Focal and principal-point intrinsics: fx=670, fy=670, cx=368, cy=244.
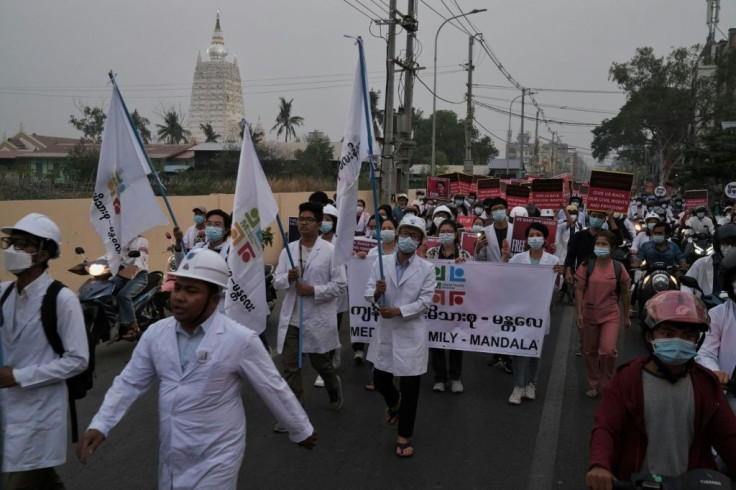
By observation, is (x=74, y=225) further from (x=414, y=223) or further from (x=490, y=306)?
(x=414, y=223)

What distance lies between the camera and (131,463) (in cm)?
480

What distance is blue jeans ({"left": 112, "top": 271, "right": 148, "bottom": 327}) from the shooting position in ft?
25.7

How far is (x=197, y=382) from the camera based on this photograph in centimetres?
280

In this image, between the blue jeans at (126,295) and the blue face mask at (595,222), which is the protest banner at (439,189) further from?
the blue jeans at (126,295)

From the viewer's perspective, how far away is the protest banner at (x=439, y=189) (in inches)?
829

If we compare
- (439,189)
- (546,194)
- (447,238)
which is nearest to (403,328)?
(447,238)

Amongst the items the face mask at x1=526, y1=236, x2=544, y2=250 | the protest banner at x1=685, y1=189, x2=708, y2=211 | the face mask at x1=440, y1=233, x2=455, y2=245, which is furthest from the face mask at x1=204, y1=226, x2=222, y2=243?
the protest banner at x1=685, y1=189, x2=708, y2=211

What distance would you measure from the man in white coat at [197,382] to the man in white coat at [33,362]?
502 millimetres

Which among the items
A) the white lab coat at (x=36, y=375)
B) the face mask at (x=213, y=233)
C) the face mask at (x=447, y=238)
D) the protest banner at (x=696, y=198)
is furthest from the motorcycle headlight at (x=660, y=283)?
the protest banner at (x=696, y=198)

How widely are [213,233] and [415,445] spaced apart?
278cm

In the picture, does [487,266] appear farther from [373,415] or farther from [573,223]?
[573,223]

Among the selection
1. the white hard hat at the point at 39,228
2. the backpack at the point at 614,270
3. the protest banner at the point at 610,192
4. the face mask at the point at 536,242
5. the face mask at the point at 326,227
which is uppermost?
the protest banner at the point at 610,192

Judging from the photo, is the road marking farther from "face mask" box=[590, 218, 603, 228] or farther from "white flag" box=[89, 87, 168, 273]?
"white flag" box=[89, 87, 168, 273]

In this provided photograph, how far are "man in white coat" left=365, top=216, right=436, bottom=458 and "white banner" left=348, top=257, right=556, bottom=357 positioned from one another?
141cm
